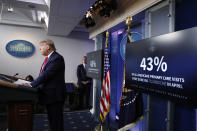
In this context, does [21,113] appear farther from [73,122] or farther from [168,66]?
[73,122]

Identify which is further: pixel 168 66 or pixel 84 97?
pixel 84 97

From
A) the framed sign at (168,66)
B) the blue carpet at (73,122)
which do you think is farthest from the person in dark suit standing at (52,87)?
the blue carpet at (73,122)

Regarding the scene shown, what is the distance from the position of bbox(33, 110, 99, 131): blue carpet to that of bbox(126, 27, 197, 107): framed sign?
75.2 inches

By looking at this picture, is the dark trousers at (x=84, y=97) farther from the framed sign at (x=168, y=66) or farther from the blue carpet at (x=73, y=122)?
A: the framed sign at (x=168, y=66)

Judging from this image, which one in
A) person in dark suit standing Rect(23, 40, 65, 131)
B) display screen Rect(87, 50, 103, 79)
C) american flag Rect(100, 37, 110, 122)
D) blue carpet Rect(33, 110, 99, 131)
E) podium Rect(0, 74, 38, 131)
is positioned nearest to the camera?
podium Rect(0, 74, 38, 131)

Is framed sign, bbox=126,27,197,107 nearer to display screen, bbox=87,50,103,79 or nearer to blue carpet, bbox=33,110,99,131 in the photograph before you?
display screen, bbox=87,50,103,79

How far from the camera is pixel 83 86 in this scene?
5.01 metres

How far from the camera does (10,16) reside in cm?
488

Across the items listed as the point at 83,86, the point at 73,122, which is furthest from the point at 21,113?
the point at 83,86

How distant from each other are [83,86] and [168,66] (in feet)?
12.4

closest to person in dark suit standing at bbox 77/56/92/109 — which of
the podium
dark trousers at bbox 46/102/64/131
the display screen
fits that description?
the display screen

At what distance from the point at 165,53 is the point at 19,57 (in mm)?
4885

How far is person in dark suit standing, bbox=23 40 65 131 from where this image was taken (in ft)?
7.03

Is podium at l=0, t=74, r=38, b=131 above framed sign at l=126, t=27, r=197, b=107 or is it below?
below
